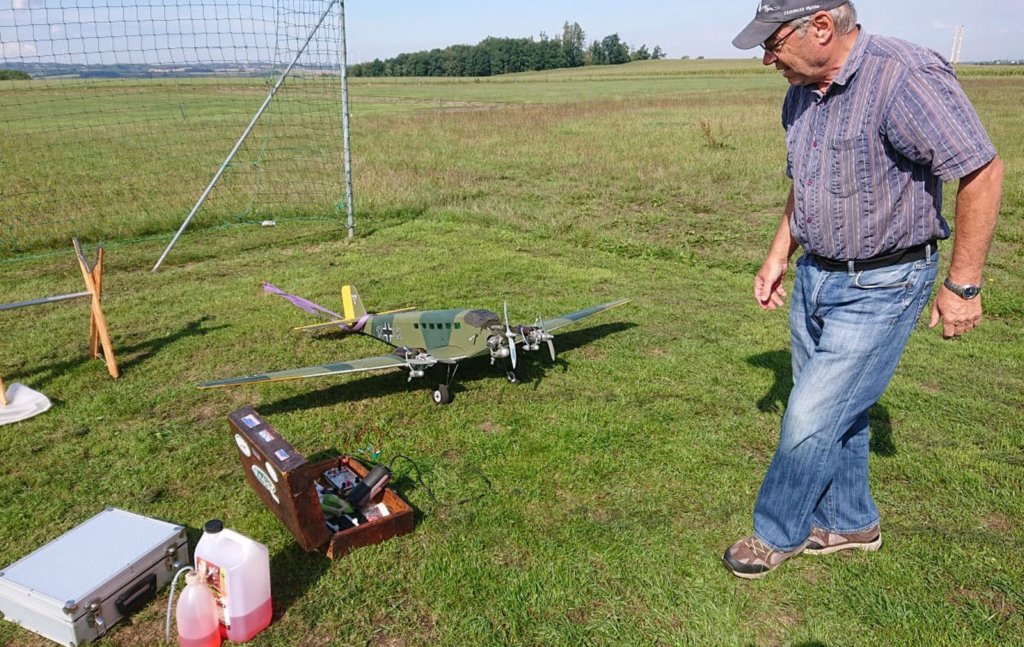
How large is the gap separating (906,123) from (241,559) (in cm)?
376

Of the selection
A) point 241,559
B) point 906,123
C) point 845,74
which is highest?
point 845,74

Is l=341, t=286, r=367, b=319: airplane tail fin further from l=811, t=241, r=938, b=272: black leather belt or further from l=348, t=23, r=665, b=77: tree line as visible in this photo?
l=348, t=23, r=665, b=77: tree line

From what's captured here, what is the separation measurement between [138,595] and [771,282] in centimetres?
413

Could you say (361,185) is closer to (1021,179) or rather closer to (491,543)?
(491,543)

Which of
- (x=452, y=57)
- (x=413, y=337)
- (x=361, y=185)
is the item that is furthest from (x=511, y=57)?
(x=413, y=337)

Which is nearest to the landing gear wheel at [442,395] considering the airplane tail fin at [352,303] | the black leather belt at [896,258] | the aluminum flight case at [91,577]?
the airplane tail fin at [352,303]

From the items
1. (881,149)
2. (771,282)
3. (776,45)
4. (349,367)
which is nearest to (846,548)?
(771,282)

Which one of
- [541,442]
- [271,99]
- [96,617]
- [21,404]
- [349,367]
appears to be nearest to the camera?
[96,617]

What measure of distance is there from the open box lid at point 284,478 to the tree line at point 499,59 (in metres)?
134

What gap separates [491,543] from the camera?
14.0ft

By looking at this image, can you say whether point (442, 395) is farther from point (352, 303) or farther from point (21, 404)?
point (21, 404)

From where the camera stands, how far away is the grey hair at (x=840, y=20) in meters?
3.09

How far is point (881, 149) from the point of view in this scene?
3125mm

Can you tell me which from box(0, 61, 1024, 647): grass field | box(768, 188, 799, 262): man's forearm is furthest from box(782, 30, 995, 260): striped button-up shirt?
box(0, 61, 1024, 647): grass field
